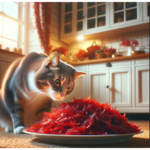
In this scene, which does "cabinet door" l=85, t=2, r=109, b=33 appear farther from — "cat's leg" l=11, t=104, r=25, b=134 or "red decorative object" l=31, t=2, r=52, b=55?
"cat's leg" l=11, t=104, r=25, b=134

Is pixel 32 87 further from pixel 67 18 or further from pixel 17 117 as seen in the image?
pixel 67 18

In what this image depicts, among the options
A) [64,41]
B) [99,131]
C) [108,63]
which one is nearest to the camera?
[99,131]

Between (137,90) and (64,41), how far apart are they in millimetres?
1721

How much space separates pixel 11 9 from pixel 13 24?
220mm

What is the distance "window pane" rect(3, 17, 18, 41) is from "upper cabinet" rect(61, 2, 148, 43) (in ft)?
2.75

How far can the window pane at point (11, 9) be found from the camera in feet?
8.86

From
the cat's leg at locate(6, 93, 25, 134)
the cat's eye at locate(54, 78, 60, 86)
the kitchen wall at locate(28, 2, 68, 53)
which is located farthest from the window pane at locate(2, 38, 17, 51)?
the cat's eye at locate(54, 78, 60, 86)

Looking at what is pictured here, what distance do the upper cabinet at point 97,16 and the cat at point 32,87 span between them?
2.12m

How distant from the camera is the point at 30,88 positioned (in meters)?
0.92

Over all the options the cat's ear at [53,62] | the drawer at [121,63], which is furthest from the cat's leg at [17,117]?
the drawer at [121,63]

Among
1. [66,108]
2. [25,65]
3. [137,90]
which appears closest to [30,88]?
[25,65]

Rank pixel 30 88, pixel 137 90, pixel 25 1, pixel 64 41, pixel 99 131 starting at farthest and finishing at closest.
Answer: pixel 64 41 < pixel 25 1 < pixel 137 90 < pixel 30 88 < pixel 99 131

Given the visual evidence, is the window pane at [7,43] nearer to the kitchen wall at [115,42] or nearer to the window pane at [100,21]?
the kitchen wall at [115,42]

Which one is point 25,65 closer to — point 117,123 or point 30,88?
point 30,88
